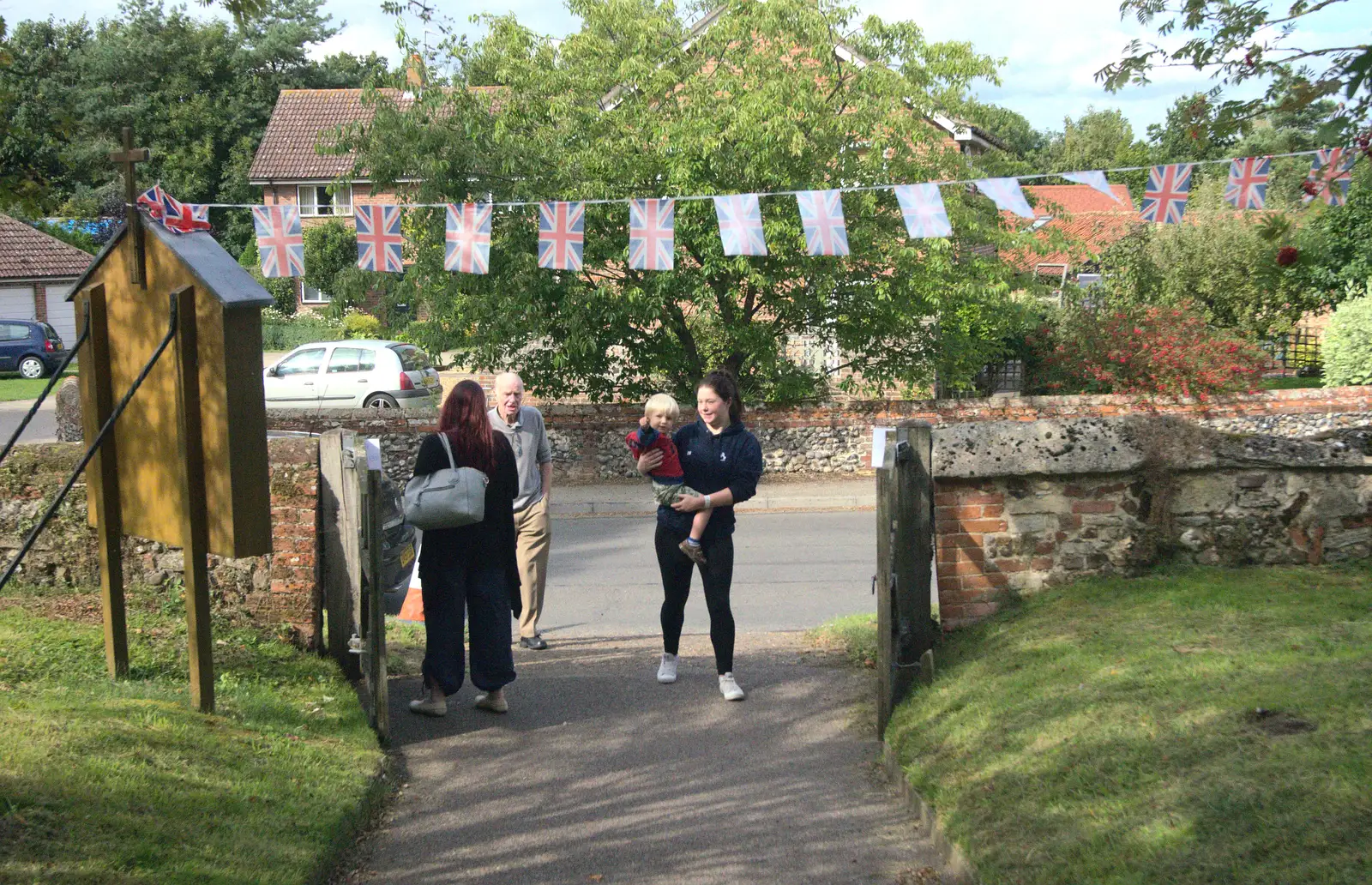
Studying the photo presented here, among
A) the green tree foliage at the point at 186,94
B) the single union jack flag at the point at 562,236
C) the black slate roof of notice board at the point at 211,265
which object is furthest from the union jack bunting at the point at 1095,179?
the green tree foliage at the point at 186,94

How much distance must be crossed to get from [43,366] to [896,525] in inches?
1512

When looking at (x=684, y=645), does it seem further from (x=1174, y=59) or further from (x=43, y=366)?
(x=43, y=366)

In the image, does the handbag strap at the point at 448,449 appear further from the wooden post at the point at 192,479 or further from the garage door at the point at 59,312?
the garage door at the point at 59,312

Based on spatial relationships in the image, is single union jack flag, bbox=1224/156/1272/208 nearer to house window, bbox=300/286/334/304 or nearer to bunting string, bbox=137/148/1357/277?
bunting string, bbox=137/148/1357/277

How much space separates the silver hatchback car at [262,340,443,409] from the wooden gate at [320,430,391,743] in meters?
17.0

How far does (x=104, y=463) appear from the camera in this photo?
5480mm

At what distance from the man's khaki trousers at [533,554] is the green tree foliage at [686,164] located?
27.3 feet

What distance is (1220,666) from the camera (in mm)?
5086

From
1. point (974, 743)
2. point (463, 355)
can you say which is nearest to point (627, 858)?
point (974, 743)

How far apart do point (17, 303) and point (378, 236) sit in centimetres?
3841

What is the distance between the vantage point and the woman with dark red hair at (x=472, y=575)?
653 centimetres

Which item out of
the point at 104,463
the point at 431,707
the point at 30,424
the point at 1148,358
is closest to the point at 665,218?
the point at 431,707

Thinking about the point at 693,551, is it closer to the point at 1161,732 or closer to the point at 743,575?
the point at 1161,732

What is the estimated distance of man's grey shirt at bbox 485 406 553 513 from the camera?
8.42 meters
